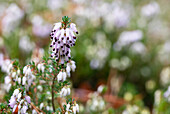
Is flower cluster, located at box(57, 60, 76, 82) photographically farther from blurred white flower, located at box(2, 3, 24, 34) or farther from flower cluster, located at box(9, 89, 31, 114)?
blurred white flower, located at box(2, 3, 24, 34)

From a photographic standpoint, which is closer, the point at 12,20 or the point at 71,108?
the point at 71,108

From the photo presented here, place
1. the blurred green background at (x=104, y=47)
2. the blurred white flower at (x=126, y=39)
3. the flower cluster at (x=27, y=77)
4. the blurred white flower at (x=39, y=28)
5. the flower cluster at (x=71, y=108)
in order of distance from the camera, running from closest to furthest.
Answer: the flower cluster at (x=71, y=108) → the flower cluster at (x=27, y=77) → the blurred green background at (x=104, y=47) → the blurred white flower at (x=126, y=39) → the blurred white flower at (x=39, y=28)

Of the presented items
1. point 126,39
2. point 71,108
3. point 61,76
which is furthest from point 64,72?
point 126,39

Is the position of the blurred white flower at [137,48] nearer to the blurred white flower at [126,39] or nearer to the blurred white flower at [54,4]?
the blurred white flower at [126,39]

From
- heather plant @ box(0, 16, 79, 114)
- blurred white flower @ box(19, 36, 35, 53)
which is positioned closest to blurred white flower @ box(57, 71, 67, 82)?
heather plant @ box(0, 16, 79, 114)

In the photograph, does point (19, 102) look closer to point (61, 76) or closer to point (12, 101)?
point (12, 101)

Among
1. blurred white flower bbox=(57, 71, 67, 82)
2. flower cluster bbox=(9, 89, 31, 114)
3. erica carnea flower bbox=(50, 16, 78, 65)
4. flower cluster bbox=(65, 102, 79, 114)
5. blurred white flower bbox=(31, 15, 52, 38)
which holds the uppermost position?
blurred white flower bbox=(31, 15, 52, 38)

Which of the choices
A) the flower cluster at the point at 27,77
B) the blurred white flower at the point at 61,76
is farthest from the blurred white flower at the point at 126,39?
the blurred white flower at the point at 61,76

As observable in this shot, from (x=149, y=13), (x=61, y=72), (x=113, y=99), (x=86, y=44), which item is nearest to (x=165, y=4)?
(x=149, y=13)
